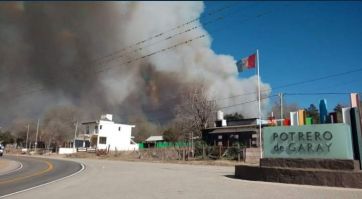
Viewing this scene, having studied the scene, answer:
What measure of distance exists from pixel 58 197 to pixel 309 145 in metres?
10.7

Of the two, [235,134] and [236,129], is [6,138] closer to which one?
[235,134]

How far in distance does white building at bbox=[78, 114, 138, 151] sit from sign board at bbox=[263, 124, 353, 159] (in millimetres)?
73599

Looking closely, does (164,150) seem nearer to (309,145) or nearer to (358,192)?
(309,145)

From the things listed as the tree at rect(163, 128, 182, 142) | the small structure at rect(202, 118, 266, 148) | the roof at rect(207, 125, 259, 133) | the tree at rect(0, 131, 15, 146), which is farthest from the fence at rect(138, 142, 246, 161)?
the tree at rect(0, 131, 15, 146)

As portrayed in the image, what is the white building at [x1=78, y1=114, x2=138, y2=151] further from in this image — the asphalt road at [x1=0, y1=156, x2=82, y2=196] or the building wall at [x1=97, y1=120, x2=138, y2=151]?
the asphalt road at [x1=0, y1=156, x2=82, y2=196]

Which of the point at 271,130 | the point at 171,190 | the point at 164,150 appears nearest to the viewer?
the point at 171,190

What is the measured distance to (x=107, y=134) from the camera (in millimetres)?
94188

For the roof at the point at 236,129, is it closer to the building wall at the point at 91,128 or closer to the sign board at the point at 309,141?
the sign board at the point at 309,141

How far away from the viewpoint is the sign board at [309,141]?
16.0 m

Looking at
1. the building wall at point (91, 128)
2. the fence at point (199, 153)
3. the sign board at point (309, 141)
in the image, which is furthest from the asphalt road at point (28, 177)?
the building wall at point (91, 128)

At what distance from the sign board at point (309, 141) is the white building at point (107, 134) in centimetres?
7360

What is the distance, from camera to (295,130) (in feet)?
58.1

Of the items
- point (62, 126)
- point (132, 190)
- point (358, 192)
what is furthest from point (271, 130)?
point (62, 126)

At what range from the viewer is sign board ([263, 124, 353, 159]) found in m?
16.0
